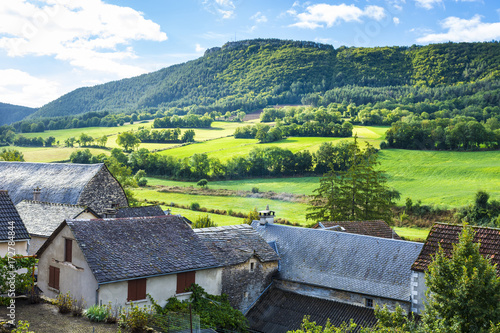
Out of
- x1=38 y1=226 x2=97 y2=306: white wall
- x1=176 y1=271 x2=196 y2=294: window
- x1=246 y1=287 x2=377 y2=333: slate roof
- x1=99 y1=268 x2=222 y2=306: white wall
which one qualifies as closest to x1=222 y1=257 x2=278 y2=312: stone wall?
x1=246 y1=287 x2=377 y2=333: slate roof

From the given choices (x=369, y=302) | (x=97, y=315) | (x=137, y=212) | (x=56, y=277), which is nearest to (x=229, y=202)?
(x=137, y=212)

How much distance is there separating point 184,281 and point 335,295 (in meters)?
9.36

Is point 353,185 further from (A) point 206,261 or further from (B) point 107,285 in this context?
(B) point 107,285

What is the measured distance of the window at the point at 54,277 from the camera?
82.5 ft

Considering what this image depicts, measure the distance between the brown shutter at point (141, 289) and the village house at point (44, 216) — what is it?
12.4m

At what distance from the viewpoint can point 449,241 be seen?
78.7ft

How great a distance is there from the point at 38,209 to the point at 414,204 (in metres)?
53.5

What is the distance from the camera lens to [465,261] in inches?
600

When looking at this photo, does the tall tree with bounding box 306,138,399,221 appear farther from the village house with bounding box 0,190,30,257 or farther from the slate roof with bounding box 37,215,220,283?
the village house with bounding box 0,190,30,257

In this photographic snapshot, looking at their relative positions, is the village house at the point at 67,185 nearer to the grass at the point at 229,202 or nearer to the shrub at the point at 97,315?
the shrub at the point at 97,315

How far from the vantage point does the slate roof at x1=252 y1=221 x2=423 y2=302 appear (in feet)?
90.5

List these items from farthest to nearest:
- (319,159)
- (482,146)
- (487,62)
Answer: (487,62) < (482,146) < (319,159)

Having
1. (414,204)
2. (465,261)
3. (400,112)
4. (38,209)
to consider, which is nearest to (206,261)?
(465,261)

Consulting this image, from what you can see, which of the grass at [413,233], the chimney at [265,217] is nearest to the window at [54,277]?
the chimney at [265,217]
